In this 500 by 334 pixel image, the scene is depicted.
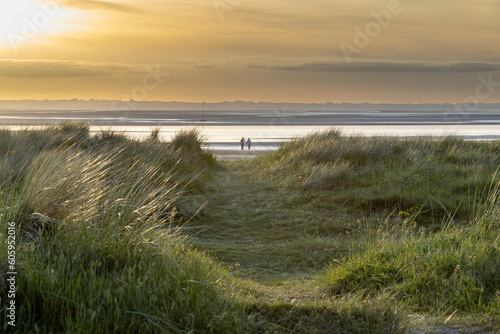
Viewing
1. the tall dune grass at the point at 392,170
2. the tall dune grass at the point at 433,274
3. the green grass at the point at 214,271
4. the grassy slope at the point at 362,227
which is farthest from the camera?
the tall dune grass at the point at 392,170

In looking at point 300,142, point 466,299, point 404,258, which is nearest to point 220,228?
point 404,258

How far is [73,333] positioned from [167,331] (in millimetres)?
725

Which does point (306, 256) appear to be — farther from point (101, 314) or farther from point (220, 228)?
point (101, 314)

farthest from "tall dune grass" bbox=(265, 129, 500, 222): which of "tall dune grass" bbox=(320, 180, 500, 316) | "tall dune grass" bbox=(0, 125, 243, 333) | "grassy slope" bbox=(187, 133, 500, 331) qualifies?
"tall dune grass" bbox=(0, 125, 243, 333)

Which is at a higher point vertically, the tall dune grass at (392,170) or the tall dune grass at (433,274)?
the tall dune grass at (392,170)

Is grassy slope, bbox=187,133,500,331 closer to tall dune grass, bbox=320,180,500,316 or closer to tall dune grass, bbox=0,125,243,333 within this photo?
tall dune grass, bbox=320,180,500,316

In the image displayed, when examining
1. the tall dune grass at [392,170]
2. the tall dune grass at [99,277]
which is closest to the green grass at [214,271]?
the tall dune grass at [99,277]

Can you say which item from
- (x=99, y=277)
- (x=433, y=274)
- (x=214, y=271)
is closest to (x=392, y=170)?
(x=433, y=274)
